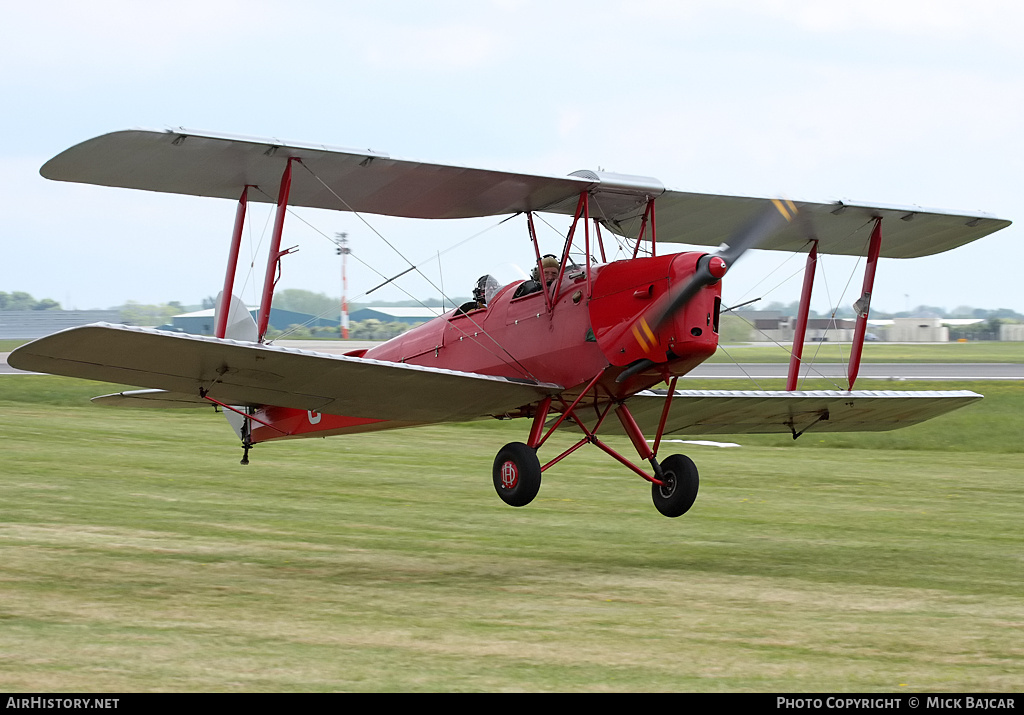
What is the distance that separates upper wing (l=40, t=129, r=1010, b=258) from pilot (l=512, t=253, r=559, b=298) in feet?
2.30

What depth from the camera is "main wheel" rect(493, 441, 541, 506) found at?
907cm

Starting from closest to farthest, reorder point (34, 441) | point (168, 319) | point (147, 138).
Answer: point (147, 138) < point (34, 441) < point (168, 319)

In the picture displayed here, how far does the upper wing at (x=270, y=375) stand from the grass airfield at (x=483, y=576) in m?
1.38

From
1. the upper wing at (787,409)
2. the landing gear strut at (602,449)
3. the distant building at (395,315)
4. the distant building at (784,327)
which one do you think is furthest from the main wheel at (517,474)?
the distant building at (784,327)

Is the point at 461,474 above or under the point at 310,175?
under

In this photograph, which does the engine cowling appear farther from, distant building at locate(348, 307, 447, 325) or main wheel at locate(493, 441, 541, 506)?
distant building at locate(348, 307, 447, 325)

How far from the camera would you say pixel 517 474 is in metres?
9.12

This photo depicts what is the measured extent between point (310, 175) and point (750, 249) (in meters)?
4.10

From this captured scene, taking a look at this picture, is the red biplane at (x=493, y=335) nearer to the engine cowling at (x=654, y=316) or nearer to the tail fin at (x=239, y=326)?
the engine cowling at (x=654, y=316)

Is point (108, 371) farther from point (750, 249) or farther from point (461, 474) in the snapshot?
point (461, 474)

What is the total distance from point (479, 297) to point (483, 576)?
10.0 ft

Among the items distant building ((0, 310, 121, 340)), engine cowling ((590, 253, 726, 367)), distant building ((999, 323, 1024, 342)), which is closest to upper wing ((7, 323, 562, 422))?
engine cowling ((590, 253, 726, 367))

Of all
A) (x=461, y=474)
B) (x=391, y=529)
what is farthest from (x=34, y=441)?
(x=391, y=529)
